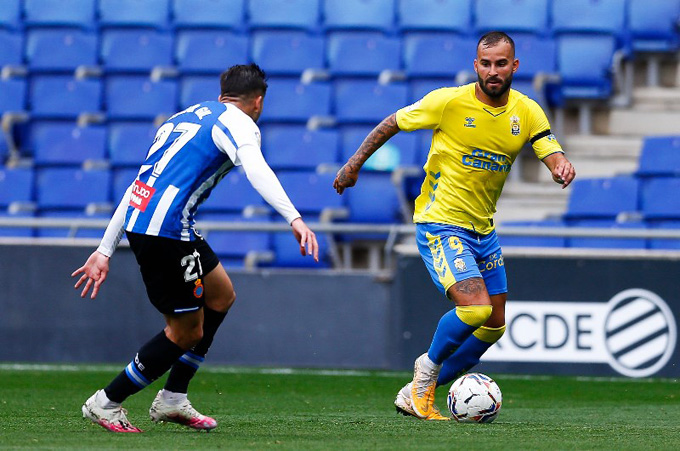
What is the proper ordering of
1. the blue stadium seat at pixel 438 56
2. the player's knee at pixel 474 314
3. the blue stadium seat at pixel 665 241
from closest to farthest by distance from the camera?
the player's knee at pixel 474 314 < the blue stadium seat at pixel 665 241 < the blue stadium seat at pixel 438 56

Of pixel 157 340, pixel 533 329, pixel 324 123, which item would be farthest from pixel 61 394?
pixel 324 123

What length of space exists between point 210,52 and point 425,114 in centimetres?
797

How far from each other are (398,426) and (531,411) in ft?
5.51

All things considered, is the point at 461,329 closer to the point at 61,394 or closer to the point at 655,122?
the point at 61,394

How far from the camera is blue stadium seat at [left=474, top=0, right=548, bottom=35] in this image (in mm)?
14500

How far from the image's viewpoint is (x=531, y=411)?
26.2 ft

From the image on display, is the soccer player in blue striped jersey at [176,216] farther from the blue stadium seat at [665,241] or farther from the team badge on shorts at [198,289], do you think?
the blue stadium seat at [665,241]

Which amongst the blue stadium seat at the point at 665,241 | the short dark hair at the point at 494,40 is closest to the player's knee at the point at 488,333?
the short dark hair at the point at 494,40

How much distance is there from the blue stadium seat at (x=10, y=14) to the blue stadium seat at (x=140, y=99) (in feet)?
6.26

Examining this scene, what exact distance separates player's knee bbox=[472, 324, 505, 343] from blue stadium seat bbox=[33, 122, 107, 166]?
24.4 ft

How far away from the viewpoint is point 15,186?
13.5 meters

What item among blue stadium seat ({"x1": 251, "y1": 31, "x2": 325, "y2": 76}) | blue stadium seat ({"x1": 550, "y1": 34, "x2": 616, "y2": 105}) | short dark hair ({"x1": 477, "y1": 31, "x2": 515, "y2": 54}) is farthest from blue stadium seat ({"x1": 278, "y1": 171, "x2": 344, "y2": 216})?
short dark hair ({"x1": 477, "y1": 31, "x2": 515, "y2": 54})

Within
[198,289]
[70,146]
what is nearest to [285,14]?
[70,146]

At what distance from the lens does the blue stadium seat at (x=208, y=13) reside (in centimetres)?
1512
